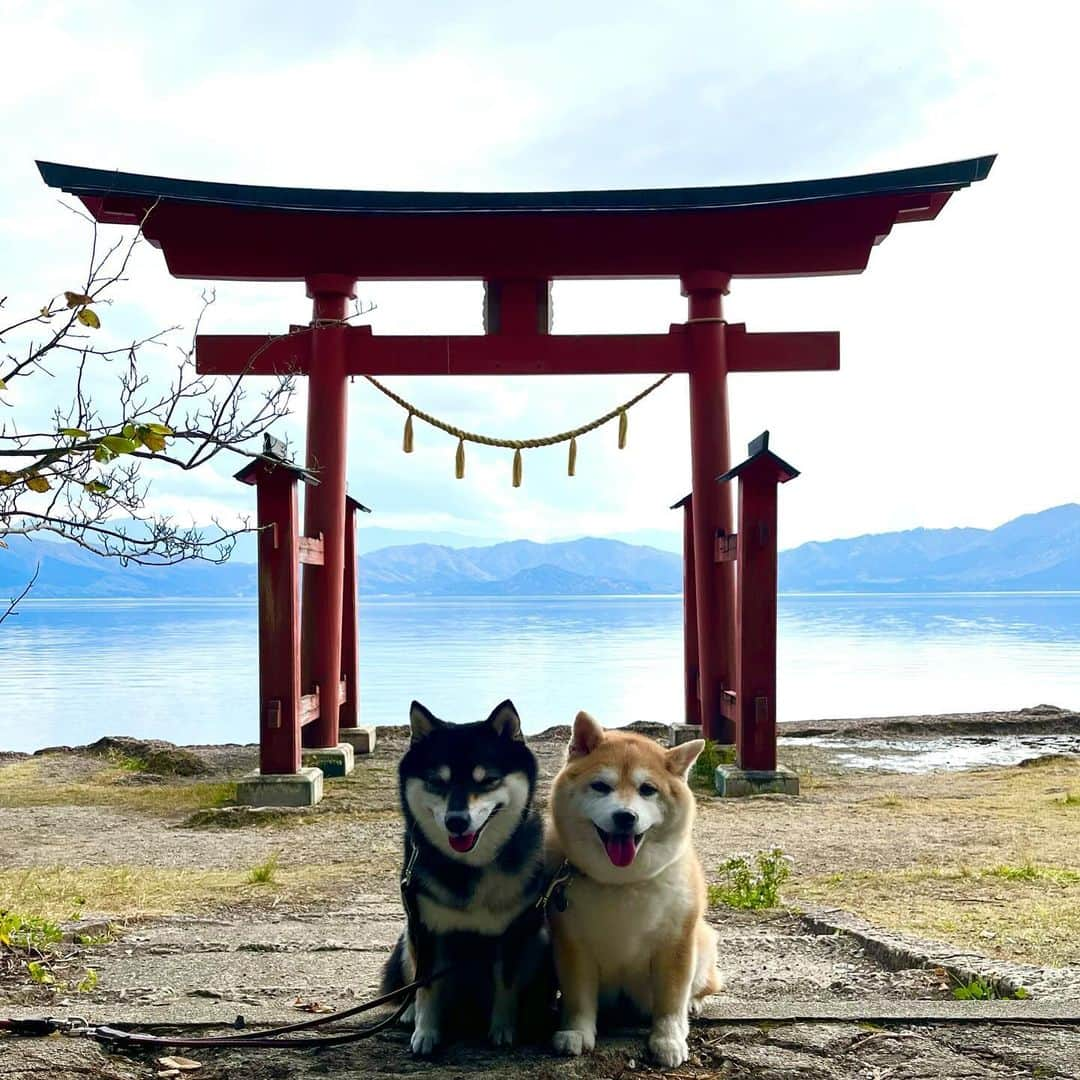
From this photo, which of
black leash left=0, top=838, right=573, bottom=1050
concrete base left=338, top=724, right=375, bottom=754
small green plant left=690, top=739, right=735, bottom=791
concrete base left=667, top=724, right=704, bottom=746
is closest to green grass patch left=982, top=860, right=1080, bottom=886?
small green plant left=690, top=739, right=735, bottom=791

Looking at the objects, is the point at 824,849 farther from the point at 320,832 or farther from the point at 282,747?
the point at 282,747

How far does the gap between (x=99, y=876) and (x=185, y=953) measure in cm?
233

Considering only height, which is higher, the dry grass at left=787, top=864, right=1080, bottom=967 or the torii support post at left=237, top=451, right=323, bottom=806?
the torii support post at left=237, top=451, right=323, bottom=806

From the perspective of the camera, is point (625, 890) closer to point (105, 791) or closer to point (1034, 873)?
point (1034, 873)

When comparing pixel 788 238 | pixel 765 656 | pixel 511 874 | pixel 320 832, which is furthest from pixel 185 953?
pixel 788 238

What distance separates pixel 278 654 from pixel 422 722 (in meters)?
6.24

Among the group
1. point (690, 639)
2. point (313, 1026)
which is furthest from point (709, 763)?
point (313, 1026)

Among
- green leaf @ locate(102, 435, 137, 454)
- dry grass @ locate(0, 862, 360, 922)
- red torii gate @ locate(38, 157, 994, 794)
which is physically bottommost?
dry grass @ locate(0, 862, 360, 922)

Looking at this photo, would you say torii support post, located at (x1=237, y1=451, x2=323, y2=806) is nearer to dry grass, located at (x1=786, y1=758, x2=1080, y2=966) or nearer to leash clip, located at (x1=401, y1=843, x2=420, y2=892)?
dry grass, located at (x1=786, y1=758, x2=1080, y2=966)

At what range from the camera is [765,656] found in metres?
9.63

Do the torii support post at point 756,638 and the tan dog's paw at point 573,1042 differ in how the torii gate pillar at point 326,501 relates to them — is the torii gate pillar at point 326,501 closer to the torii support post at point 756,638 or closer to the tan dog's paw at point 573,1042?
the torii support post at point 756,638

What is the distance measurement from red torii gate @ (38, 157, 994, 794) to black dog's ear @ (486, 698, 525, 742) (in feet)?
23.4

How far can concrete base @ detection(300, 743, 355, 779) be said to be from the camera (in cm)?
1060

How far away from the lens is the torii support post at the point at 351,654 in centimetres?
1222
